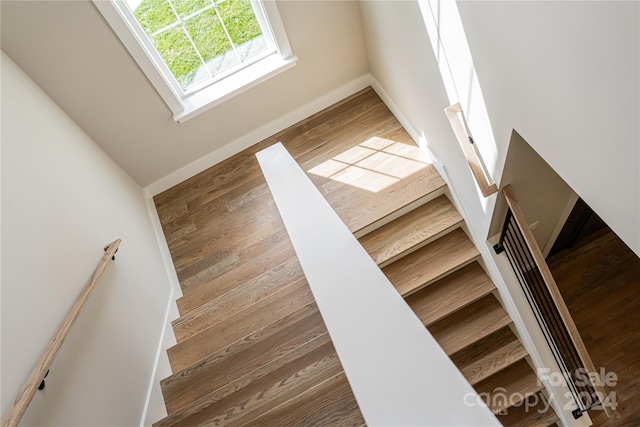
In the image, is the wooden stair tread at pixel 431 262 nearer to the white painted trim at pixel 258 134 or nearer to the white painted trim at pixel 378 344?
the white painted trim at pixel 258 134

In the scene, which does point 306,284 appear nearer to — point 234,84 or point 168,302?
point 168,302

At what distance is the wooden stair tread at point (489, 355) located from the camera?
321cm

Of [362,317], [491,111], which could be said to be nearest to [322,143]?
[491,111]

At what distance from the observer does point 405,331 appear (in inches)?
42.2

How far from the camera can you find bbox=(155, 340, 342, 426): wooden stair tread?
228cm

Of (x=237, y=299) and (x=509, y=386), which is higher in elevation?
(x=237, y=299)

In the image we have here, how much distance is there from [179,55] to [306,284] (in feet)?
6.55

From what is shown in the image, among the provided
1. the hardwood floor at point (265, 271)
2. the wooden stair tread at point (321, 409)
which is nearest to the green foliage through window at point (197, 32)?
the hardwood floor at point (265, 271)

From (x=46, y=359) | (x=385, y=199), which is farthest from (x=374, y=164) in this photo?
(x=46, y=359)

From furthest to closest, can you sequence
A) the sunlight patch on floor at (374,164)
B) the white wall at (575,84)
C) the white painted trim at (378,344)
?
the sunlight patch on floor at (374,164), the white wall at (575,84), the white painted trim at (378,344)

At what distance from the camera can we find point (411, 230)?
11.3ft

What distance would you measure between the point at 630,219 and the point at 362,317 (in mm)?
1017

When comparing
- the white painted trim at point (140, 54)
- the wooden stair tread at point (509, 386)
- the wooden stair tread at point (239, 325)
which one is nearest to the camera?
the wooden stair tread at point (239, 325)

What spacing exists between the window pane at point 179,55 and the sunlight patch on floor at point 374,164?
3.97 ft
